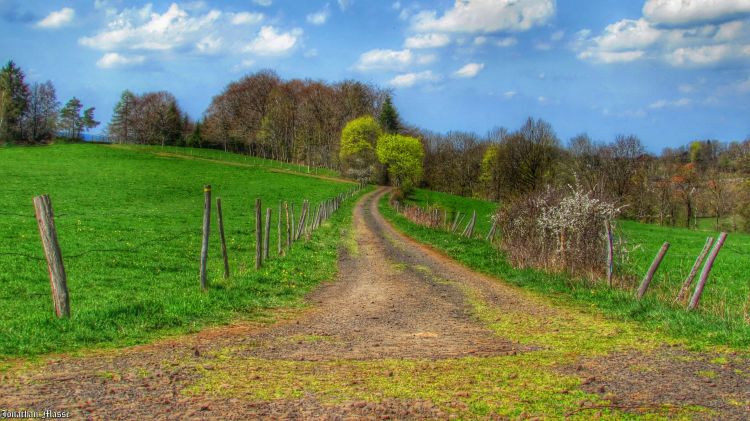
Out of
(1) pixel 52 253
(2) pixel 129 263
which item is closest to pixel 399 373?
→ (1) pixel 52 253

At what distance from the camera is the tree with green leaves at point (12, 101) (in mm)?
91625

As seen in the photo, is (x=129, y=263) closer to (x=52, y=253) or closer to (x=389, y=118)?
(x=52, y=253)

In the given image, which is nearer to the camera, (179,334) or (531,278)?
(179,334)

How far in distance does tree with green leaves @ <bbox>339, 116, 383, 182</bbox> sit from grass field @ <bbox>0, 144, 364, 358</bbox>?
2973 cm

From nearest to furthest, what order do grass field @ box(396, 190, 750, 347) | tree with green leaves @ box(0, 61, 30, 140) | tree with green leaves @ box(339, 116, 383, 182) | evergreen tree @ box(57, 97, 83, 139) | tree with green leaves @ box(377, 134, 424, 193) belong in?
grass field @ box(396, 190, 750, 347) < tree with green leaves @ box(377, 134, 424, 193) < tree with green leaves @ box(339, 116, 383, 182) < tree with green leaves @ box(0, 61, 30, 140) < evergreen tree @ box(57, 97, 83, 139)

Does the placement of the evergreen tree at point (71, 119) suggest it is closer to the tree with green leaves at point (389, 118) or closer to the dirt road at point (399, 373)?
the tree with green leaves at point (389, 118)

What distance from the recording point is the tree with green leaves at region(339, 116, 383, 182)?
84.6 meters

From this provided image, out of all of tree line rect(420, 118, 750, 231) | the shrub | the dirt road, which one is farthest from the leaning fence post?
tree line rect(420, 118, 750, 231)

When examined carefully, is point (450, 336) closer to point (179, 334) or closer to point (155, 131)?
point (179, 334)

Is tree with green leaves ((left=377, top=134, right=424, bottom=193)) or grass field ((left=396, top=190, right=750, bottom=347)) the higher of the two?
tree with green leaves ((left=377, top=134, right=424, bottom=193))

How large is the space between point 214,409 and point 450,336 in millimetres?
4683

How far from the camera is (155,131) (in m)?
113

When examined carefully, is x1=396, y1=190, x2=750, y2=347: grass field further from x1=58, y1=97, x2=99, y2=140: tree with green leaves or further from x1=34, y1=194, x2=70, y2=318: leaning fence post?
x1=58, y1=97, x2=99, y2=140: tree with green leaves

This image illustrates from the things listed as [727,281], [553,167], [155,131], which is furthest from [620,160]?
[155,131]
